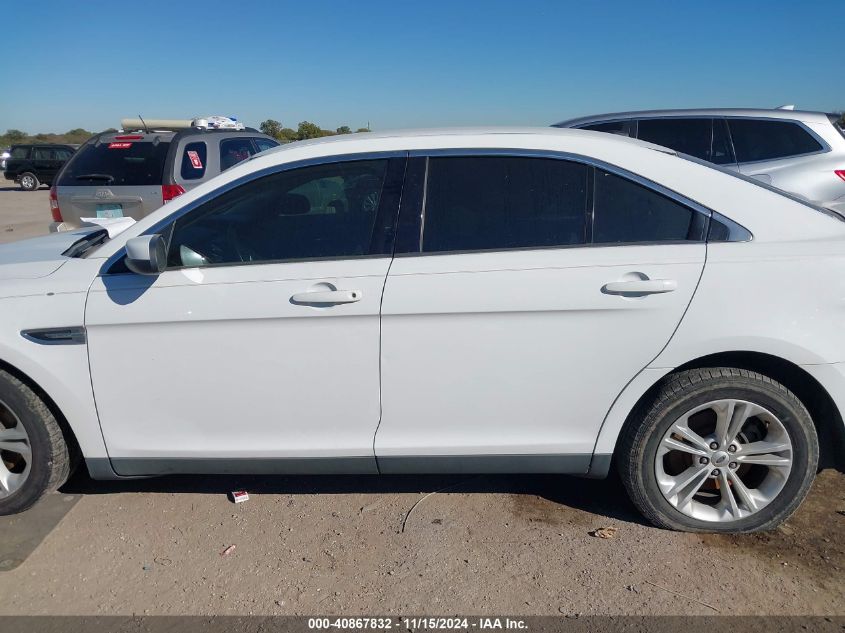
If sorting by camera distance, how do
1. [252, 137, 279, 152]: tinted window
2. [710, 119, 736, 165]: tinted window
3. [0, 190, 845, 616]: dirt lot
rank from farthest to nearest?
[252, 137, 279, 152]: tinted window < [710, 119, 736, 165]: tinted window < [0, 190, 845, 616]: dirt lot

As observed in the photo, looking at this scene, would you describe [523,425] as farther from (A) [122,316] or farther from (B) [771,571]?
(A) [122,316]

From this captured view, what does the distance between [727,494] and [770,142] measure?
5258 mm

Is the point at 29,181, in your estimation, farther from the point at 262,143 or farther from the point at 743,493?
the point at 743,493

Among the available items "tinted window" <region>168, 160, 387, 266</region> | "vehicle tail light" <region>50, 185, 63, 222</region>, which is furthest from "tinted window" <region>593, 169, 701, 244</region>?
"vehicle tail light" <region>50, 185, 63, 222</region>

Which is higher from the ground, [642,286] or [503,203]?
[503,203]

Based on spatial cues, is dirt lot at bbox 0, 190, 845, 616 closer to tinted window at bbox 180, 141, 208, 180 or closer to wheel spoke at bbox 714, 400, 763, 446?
wheel spoke at bbox 714, 400, 763, 446

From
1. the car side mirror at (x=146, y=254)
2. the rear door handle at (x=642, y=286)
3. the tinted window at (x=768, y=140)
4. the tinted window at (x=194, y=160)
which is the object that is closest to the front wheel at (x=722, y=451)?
the rear door handle at (x=642, y=286)

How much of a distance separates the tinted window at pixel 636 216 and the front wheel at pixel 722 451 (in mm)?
611

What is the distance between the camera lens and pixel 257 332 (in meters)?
2.81

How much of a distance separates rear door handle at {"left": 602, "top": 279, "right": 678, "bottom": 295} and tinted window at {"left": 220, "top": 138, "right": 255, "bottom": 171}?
5.40m

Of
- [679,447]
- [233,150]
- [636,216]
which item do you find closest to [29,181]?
[233,150]

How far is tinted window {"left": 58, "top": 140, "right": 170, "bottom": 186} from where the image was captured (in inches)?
265

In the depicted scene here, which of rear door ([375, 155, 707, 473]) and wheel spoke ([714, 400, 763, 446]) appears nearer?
rear door ([375, 155, 707, 473])

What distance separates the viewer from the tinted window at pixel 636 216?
281 cm
